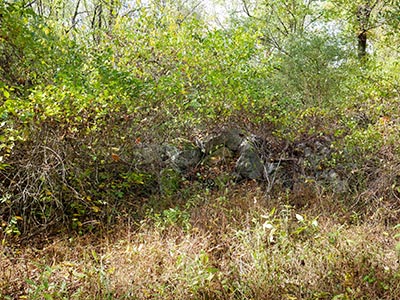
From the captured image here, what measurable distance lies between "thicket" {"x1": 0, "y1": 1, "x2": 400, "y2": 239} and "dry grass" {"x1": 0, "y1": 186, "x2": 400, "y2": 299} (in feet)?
1.44

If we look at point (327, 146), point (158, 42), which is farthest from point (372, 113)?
point (158, 42)

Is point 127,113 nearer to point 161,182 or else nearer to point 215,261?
point 161,182

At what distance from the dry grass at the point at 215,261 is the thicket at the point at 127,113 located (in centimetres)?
44

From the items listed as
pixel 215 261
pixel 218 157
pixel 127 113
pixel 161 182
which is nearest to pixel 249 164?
pixel 218 157

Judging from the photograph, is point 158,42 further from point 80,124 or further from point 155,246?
point 155,246

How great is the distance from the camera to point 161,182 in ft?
14.4

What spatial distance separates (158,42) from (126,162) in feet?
5.22

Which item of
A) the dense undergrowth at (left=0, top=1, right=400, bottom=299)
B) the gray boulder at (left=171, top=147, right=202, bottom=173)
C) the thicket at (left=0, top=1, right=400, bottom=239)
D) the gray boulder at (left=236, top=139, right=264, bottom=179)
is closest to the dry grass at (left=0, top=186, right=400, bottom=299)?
the dense undergrowth at (left=0, top=1, right=400, bottom=299)

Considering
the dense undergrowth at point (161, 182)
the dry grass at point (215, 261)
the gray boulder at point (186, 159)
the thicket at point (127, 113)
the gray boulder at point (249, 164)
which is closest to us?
the dry grass at point (215, 261)

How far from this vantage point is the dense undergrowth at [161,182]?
2.53 m

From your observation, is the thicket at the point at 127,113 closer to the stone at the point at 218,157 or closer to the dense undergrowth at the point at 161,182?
the dense undergrowth at the point at 161,182

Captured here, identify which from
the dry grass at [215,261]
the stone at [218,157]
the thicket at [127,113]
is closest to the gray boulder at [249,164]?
the stone at [218,157]

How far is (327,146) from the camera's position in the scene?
508cm

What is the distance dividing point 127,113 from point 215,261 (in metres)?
2.16
